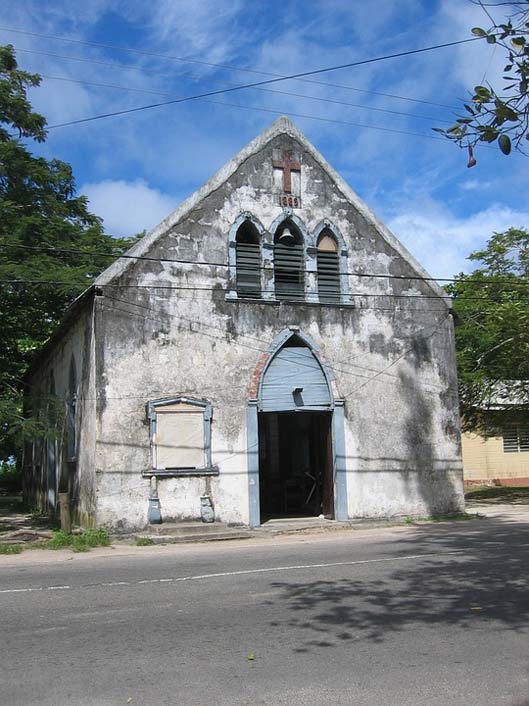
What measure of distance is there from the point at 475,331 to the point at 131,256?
15856 mm

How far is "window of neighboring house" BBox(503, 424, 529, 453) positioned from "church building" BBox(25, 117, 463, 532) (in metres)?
16.5

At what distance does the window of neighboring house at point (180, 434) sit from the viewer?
15.4m

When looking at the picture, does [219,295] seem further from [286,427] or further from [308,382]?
[286,427]

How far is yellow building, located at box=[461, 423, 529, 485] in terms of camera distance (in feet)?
109

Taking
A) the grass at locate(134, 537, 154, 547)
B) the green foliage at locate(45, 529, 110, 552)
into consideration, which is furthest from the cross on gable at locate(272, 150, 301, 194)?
the green foliage at locate(45, 529, 110, 552)

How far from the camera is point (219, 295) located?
16453 millimetres

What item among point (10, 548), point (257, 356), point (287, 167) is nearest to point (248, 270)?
point (257, 356)

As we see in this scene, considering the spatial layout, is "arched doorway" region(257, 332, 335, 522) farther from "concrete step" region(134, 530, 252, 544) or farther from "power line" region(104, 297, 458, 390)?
"concrete step" region(134, 530, 252, 544)

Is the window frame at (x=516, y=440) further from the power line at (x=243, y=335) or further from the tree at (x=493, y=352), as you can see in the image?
the power line at (x=243, y=335)

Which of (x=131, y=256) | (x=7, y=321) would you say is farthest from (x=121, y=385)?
(x=7, y=321)

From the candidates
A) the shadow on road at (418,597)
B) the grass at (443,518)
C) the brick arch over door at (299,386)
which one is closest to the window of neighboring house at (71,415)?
the brick arch over door at (299,386)

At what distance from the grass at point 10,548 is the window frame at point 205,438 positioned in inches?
107

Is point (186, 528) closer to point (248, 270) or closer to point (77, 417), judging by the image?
point (77, 417)

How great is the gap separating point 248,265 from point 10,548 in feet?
25.1
